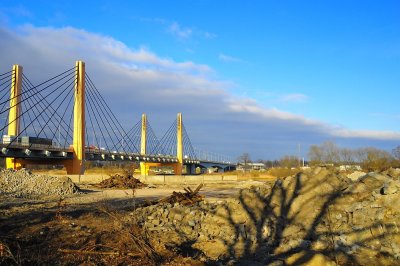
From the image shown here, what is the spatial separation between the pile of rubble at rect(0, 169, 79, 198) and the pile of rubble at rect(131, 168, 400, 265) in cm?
1376

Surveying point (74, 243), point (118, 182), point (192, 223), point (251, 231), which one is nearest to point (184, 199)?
point (192, 223)

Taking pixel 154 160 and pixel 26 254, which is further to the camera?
pixel 154 160

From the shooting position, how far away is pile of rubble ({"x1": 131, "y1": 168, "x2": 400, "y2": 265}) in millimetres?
10195

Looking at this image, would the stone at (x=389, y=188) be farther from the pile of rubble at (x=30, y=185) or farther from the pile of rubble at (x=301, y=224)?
the pile of rubble at (x=30, y=185)

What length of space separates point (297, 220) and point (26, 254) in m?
7.13

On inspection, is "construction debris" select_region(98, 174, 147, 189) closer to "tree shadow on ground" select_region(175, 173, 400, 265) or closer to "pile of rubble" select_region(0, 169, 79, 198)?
"pile of rubble" select_region(0, 169, 79, 198)

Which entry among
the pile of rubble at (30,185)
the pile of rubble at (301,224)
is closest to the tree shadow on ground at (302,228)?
the pile of rubble at (301,224)

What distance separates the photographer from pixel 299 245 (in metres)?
10.9

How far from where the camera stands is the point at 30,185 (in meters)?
27.6

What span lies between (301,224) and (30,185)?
20978 millimetres

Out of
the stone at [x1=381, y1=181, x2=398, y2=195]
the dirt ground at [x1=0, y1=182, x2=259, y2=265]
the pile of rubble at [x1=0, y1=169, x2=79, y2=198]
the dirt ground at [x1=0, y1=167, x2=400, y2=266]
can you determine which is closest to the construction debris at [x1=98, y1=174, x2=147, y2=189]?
the pile of rubble at [x1=0, y1=169, x2=79, y2=198]

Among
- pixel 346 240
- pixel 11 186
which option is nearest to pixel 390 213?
pixel 346 240

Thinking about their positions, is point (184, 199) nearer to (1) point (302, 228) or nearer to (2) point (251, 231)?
(2) point (251, 231)

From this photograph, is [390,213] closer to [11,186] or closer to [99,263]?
[99,263]
